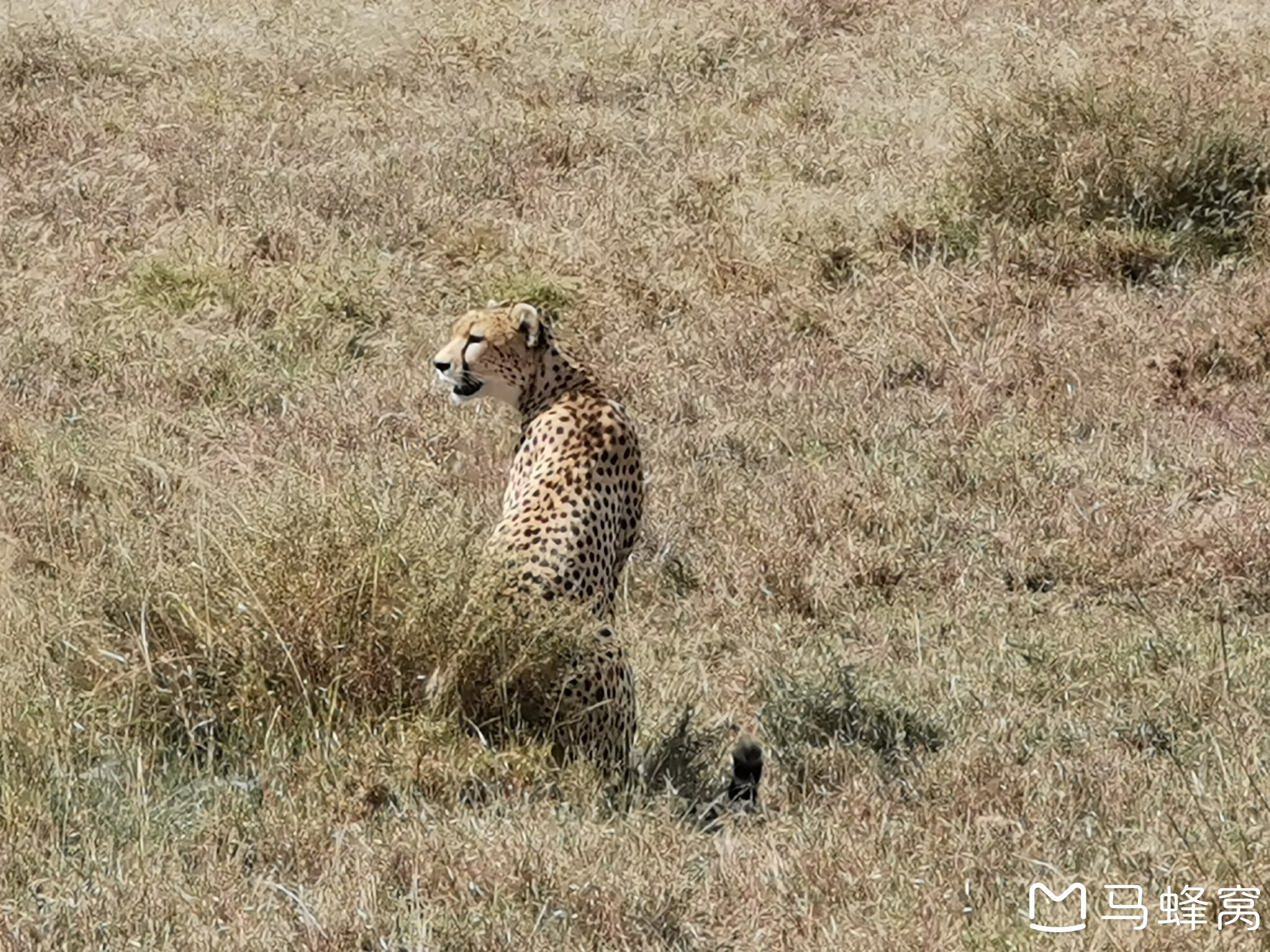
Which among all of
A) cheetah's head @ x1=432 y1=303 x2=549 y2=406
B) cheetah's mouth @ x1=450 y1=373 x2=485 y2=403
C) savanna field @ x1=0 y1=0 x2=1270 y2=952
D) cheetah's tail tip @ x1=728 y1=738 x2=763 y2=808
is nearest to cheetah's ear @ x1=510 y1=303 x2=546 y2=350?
cheetah's head @ x1=432 y1=303 x2=549 y2=406

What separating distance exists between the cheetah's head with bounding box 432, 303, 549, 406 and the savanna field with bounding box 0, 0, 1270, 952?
13.8 inches

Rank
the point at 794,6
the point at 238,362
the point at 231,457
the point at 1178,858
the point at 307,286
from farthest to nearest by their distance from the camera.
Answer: the point at 794,6, the point at 307,286, the point at 238,362, the point at 231,457, the point at 1178,858

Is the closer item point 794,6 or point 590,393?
point 590,393

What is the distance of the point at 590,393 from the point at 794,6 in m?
7.90

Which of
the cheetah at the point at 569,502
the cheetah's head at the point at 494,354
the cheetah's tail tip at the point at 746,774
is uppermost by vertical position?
the cheetah's head at the point at 494,354

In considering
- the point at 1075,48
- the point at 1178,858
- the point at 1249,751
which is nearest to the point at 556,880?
the point at 1178,858

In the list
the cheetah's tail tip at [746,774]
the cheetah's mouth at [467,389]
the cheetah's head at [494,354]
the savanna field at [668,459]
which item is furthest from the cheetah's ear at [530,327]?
the cheetah's tail tip at [746,774]

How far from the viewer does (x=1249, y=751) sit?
14.4ft

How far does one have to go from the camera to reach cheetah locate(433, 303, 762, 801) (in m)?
4.69

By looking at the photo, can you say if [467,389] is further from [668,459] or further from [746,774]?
[746,774]

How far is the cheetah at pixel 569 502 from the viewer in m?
4.69

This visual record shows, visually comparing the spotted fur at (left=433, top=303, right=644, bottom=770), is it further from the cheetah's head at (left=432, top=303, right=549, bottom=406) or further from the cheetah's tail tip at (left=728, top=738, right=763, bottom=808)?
the cheetah's tail tip at (left=728, top=738, right=763, bottom=808)

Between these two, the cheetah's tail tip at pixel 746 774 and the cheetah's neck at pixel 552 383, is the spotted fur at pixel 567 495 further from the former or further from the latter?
the cheetah's tail tip at pixel 746 774

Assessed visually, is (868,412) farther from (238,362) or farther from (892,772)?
(892,772)
